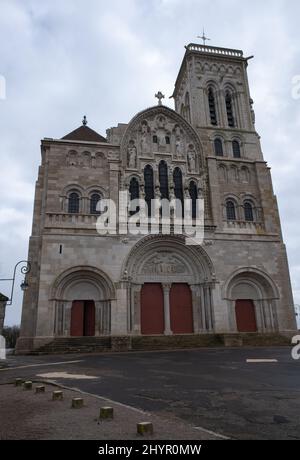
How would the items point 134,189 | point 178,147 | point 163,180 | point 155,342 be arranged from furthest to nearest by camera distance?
point 178,147, point 163,180, point 134,189, point 155,342

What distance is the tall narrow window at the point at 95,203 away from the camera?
23.0 metres

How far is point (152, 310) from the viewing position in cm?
2198

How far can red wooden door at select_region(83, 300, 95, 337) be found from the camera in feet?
68.1

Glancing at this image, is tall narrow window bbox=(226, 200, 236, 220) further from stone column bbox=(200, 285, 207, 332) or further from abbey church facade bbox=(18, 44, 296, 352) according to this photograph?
stone column bbox=(200, 285, 207, 332)

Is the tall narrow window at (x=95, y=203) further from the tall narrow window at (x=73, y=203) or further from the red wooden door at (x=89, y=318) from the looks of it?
the red wooden door at (x=89, y=318)

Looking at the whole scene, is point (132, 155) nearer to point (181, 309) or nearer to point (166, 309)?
point (166, 309)

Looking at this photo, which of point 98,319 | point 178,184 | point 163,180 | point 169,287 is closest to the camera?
point 98,319

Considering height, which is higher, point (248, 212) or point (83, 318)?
point (248, 212)

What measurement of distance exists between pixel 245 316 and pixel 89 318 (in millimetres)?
10789

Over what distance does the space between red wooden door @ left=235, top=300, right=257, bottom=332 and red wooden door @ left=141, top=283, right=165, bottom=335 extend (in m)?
5.41

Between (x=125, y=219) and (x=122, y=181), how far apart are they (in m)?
3.13

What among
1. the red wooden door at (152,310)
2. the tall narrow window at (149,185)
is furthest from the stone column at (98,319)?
the tall narrow window at (149,185)

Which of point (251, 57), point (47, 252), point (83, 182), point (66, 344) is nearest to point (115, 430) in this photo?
point (66, 344)

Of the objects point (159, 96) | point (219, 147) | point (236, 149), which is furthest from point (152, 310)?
point (159, 96)
